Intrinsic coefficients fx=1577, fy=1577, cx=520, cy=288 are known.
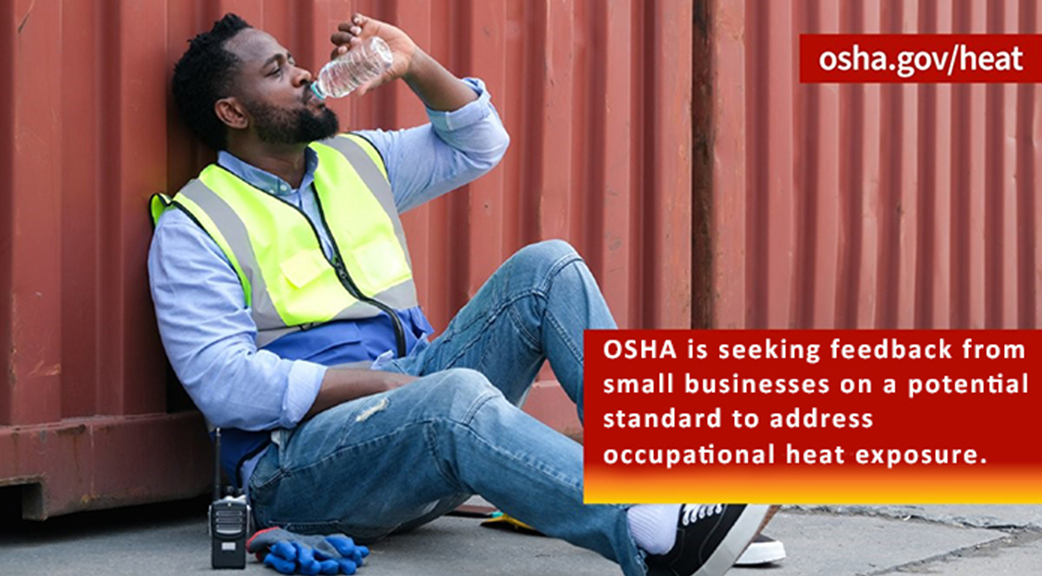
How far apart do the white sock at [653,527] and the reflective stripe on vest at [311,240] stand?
38.2 inches

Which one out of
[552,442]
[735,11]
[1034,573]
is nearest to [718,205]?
[735,11]

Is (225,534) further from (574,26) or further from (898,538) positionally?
(574,26)

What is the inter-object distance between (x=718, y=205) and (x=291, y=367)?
8.26 ft

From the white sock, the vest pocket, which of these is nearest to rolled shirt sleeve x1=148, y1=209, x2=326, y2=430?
the vest pocket

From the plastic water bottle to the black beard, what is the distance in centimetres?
8

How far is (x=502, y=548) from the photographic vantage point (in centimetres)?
349

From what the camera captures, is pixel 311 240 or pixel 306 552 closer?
pixel 306 552

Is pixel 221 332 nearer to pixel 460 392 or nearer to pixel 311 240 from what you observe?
pixel 311 240

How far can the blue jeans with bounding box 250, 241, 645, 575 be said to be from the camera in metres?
2.90

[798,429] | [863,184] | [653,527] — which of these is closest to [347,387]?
[653,527]

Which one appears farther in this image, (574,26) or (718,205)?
(718,205)

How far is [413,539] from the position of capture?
3564 mm

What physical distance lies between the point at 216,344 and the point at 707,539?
3.61 ft

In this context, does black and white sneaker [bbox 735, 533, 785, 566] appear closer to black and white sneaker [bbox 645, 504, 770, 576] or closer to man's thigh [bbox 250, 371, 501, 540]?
black and white sneaker [bbox 645, 504, 770, 576]
